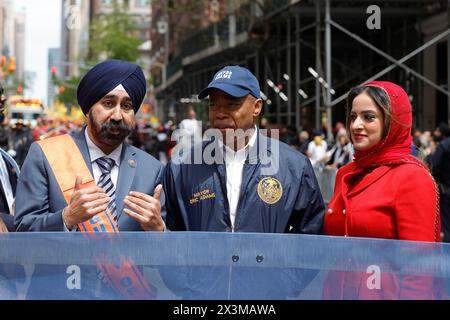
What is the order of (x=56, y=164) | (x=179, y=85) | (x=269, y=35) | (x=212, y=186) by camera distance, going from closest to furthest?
1. (x=56, y=164)
2. (x=212, y=186)
3. (x=269, y=35)
4. (x=179, y=85)

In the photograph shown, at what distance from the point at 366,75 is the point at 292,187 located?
24695 mm

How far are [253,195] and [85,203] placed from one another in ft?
3.19

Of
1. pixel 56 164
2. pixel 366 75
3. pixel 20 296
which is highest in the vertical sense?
pixel 366 75

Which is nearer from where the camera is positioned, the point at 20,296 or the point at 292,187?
the point at 20,296

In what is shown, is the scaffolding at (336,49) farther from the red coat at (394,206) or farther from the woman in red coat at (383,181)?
the red coat at (394,206)

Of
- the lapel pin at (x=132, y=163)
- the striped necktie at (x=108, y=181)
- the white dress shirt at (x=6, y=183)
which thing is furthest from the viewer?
the white dress shirt at (x=6, y=183)

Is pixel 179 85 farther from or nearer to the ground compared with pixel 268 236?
farther from the ground

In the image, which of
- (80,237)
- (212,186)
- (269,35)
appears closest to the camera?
(80,237)

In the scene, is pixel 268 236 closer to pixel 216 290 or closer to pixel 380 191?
pixel 216 290

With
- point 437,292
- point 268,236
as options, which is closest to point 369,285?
point 437,292

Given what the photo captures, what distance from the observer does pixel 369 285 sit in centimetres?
223

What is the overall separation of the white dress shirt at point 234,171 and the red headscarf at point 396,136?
627 millimetres

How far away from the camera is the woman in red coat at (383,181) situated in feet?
11.2

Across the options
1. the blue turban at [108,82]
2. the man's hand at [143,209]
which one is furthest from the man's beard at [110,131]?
the man's hand at [143,209]
